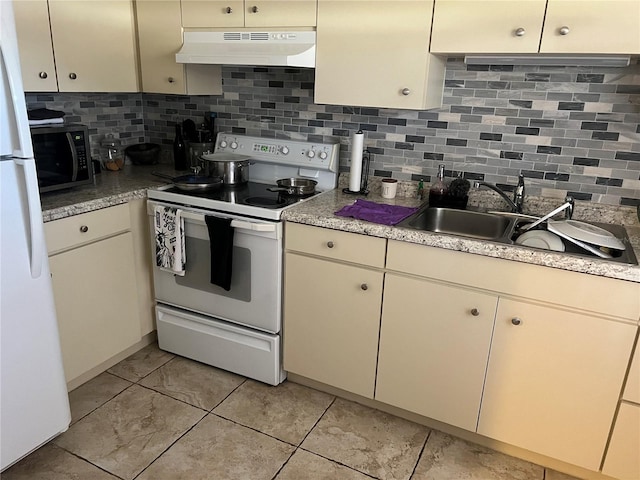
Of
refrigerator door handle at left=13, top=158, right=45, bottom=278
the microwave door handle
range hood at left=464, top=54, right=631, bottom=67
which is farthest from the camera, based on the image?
the microwave door handle

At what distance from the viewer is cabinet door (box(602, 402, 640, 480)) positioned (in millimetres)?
1749

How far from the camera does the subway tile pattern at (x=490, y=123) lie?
6.82ft

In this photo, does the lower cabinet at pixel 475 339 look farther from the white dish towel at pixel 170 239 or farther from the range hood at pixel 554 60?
the range hood at pixel 554 60

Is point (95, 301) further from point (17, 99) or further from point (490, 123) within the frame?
point (490, 123)

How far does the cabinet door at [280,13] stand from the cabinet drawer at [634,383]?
1.84m

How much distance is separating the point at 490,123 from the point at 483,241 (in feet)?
2.35

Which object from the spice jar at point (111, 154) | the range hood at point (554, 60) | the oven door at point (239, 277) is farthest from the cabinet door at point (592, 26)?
the spice jar at point (111, 154)

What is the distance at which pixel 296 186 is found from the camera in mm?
2477

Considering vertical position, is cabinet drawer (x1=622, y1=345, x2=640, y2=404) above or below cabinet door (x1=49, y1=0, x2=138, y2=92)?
below

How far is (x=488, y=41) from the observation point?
1897mm

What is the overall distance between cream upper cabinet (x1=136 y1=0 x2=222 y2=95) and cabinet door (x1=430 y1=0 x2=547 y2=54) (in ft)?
4.29

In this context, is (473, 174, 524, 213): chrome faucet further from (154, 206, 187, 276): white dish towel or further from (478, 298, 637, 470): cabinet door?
(154, 206, 187, 276): white dish towel

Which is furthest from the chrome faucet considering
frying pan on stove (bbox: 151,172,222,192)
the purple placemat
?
frying pan on stove (bbox: 151,172,222,192)

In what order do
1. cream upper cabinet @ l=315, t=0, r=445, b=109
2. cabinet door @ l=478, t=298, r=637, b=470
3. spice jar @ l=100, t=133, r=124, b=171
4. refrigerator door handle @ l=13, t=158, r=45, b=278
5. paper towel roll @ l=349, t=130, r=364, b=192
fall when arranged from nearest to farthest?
1. refrigerator door handle @ l=13, t=158, r=45, b=278
2. cabinet door @ l=478, t=298, r=637, b=470
3. cream upper cabinet @ l=315, t=0, r=445, b=109
4. paper towel roll @ l=349, t=130, r=364, b=192
5. spice jar @ l=100, t=133, r=124, b=171
